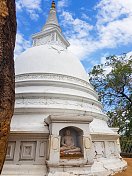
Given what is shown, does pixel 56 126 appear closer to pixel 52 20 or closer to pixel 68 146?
pixel 68 146

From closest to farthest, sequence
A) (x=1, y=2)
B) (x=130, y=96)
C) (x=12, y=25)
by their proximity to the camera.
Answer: (x=1, y=2), (x=12, y=25), (x=130, y=96)

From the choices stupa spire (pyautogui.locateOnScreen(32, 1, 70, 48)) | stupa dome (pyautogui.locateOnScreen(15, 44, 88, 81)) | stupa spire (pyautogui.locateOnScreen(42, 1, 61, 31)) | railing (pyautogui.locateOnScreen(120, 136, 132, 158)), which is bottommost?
railing (pyautogui.locateOnScreen(120, 136, 132, 158))

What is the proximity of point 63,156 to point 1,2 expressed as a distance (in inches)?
194

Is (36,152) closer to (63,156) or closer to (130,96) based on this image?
(63,156)

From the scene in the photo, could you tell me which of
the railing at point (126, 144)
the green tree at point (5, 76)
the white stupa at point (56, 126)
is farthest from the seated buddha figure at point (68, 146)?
the railing at point (126, 144)

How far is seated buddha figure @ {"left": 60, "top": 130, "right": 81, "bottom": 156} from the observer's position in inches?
228

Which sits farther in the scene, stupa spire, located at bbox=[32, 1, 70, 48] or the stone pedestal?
stupa spire, located at bbox=[32, 1, 70, 48]

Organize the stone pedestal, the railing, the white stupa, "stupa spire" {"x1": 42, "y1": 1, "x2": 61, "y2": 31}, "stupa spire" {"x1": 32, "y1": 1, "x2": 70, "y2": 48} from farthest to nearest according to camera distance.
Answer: the railing, "stupa spire" {"x1": 42, "y1": 1, "x2": 61, "y2": 31}, "stupa spire" {"x1": 32, "y1": 1, "x2": 70, "y2": 48}, the white stupa, the stone pedestal

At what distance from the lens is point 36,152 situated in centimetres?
591

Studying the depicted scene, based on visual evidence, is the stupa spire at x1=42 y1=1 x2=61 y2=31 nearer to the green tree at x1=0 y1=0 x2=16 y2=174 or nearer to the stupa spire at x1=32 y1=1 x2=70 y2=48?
the stupa spire at x1=32 y1=1 x2=70 y2=48

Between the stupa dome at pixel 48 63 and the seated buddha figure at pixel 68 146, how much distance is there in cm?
399

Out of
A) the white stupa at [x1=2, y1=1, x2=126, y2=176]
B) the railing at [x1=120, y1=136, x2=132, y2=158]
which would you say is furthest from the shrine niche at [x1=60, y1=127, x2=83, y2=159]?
the railing at [x1=120, y1=136, x2=132, y2=158]

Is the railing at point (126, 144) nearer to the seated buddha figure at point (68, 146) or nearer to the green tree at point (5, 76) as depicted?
the seated buddha figure at point (68, 146)

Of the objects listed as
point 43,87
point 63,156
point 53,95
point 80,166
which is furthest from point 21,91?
point 80,166
